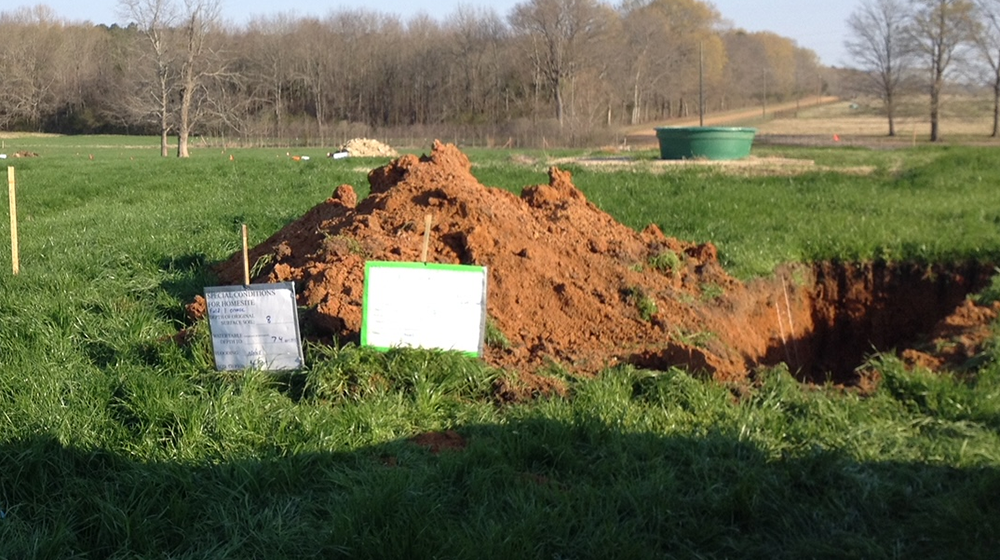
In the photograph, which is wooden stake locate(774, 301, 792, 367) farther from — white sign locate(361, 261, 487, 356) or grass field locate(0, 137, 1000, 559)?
white sign locate(361, 261, 487, 356)

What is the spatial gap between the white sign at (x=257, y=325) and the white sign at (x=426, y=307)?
43 centimetres

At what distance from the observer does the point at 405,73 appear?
8531 cm

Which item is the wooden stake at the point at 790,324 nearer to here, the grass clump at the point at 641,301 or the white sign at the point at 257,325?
the grass clump at the point at 641,301

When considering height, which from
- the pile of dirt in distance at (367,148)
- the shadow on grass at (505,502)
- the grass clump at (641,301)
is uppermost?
the pile of dirt in distance at (367,148)

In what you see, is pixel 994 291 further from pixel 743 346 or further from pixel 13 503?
pixel 13 503

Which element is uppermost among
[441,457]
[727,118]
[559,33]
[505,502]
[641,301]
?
[559,33]

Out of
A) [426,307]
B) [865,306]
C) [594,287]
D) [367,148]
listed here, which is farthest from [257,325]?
[367,148]

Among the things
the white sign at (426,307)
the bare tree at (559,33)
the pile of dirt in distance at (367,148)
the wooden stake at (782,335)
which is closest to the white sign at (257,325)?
the white sign at (426,307)

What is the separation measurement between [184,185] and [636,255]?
467 inches

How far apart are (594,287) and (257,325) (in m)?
2.72

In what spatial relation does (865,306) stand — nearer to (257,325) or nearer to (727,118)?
(257,325)

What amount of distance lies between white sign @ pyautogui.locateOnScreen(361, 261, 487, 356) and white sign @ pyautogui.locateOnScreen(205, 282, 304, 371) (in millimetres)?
429

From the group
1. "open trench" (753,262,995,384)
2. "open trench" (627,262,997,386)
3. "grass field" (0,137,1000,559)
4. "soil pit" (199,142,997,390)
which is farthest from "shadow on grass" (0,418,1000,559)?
"open trench" (753,262,995,384)

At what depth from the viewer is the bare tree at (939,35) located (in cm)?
5556
